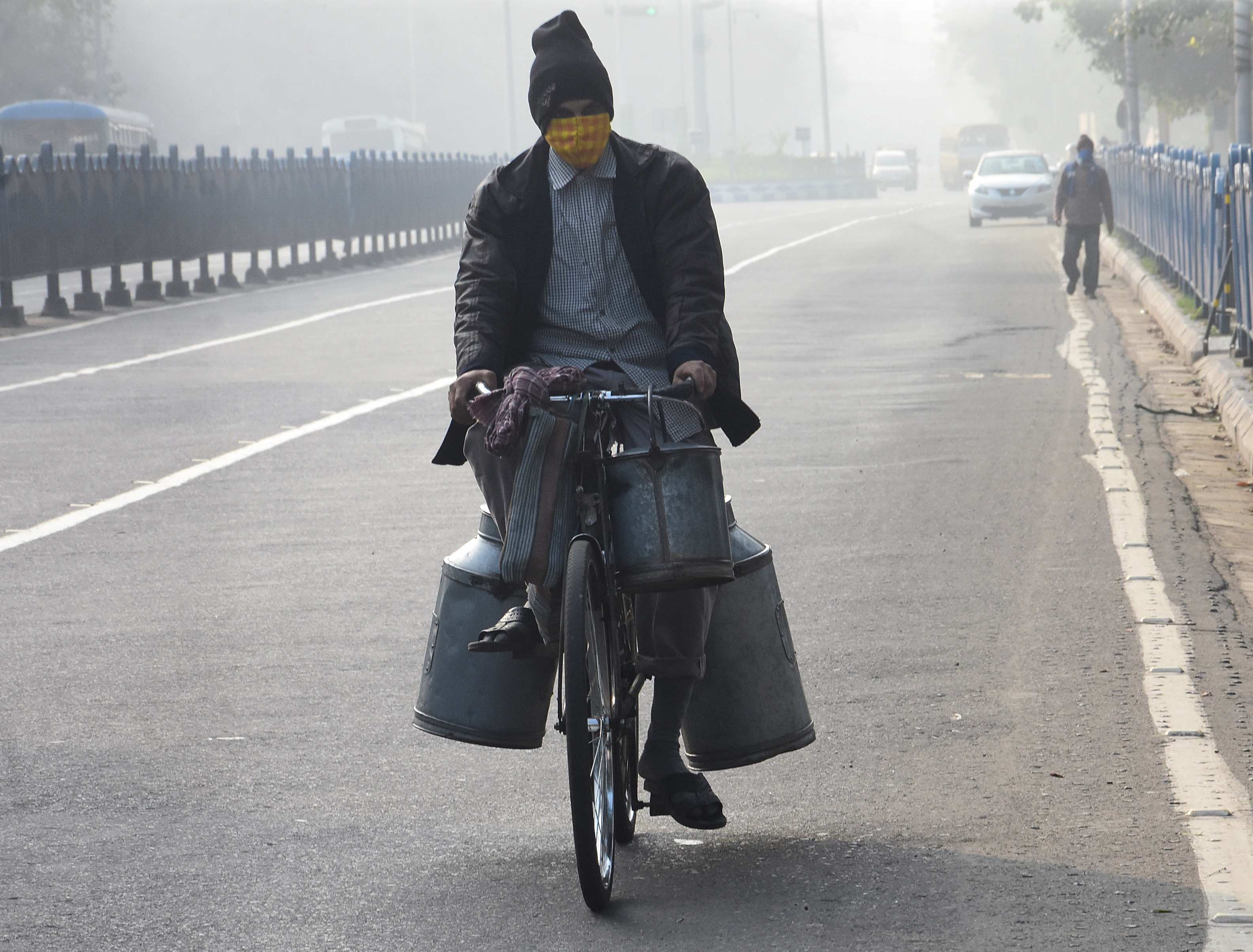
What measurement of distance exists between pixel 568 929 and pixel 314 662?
260 centimetres

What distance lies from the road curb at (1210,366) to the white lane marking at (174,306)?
36.2ft

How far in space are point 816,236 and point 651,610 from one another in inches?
1433

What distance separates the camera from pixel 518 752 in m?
5.54

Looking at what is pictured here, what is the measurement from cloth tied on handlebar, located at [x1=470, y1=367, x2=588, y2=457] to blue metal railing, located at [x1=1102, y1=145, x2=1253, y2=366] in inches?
400

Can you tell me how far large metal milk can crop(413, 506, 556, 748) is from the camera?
460 cm

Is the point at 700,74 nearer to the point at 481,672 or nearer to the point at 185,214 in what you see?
the point at 185,214

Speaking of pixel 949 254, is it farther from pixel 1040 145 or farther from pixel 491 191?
pixel 1040 145

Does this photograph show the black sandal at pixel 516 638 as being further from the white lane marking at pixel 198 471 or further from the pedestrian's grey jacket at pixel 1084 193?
the pedestrian's grey jacket at pixel 1084 193

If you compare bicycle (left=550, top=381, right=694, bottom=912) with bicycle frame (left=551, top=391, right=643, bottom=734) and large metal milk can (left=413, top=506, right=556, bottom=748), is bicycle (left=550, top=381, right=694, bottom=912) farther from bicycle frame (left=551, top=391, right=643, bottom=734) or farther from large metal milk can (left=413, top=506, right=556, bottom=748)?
large metal milk can (left=413, top=506, right=556, bottom=748)

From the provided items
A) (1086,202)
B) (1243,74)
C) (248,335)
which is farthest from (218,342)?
(1243,74)

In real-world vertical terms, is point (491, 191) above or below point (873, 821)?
above

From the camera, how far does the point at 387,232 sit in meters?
37.9

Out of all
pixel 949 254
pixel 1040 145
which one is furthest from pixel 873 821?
pixel 1040 145

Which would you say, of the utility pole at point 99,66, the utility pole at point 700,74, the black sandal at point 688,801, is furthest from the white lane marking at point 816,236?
the utility pole at point 99,66
